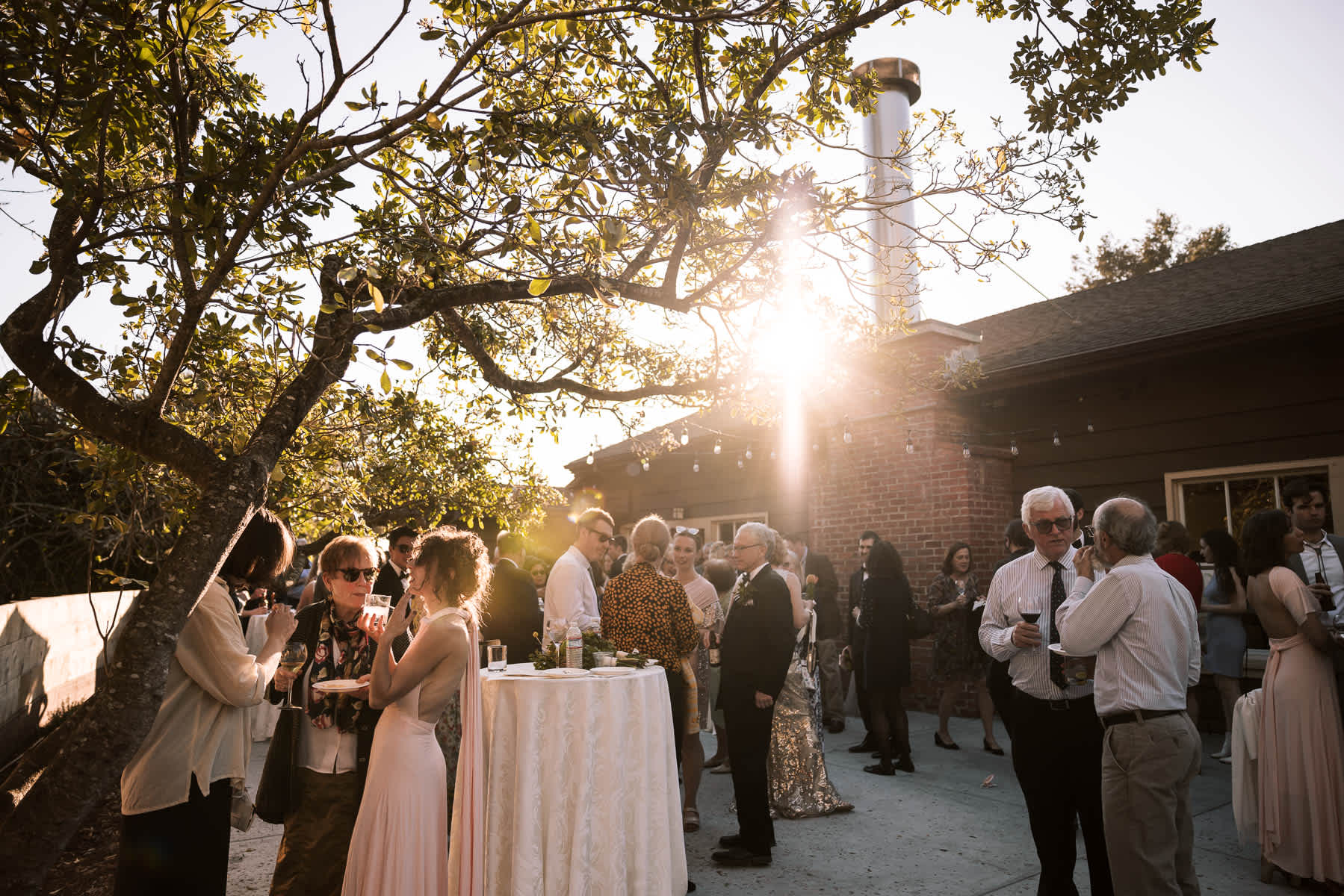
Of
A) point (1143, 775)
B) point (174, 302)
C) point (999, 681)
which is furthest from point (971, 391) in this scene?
point (174, 302)

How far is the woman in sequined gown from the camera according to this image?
599 cm

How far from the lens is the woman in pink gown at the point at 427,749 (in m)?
3.25

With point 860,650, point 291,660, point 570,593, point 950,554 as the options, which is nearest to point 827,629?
point 860,650

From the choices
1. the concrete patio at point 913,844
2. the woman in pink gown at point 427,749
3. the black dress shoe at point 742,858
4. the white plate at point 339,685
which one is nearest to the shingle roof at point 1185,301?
the concrete patio at point 913,844

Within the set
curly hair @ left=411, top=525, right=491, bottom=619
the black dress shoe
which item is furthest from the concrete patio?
curly hair @ left=411, top=525, right=491, bottom=619

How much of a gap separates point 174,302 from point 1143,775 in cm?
522

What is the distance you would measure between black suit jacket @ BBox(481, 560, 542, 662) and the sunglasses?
4.38 metres

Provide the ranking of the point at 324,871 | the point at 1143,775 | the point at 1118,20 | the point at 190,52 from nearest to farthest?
the point at 1143,775 < the point at 324,871 < the point at 1118,20 < the point at 190,52

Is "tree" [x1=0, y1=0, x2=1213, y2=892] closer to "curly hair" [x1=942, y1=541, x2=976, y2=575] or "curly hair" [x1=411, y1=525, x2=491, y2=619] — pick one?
"curly hair" [x1=411, y1=525, x2=491, y2=619]

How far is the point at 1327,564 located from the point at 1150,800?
3.14 meters

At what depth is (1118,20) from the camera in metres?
3.83

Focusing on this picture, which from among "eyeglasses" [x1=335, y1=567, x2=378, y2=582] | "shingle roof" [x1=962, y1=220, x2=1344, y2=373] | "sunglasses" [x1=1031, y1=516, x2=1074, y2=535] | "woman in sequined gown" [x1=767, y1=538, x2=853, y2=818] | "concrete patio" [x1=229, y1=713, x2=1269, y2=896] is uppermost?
"shingle roof" [x1=962, y1=220, x2=1344, y2=373]

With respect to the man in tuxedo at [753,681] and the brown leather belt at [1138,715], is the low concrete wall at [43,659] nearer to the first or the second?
the man in tuxedo at [753,681]

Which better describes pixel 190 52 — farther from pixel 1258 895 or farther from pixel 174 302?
pixel 1258 895
